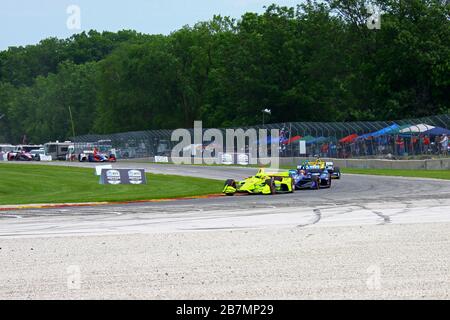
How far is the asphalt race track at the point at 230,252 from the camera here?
10.1 metres

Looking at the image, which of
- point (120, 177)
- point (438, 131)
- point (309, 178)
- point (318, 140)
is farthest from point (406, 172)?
point (120, 177)

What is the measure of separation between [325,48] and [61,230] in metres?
73.0

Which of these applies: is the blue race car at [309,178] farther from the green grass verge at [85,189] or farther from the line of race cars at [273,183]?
the green grass verge at [85,189]

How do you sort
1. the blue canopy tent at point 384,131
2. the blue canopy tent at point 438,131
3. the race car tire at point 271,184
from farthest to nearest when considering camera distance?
the blue canopy tent at point 384,131 < the blue canopy tent at point 438,131 < the race car tire at point 271,184

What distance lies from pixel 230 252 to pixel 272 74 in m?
78.1

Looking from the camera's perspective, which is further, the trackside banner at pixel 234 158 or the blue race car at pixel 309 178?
the trackside banner at pixel 234 158

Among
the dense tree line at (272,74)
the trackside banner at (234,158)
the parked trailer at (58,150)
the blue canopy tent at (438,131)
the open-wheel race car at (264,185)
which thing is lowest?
the open-wheel race car at (264,185)

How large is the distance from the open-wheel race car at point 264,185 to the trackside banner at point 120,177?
8.30 metres

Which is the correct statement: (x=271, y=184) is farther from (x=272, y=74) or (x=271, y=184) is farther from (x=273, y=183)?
(x=272, y=74)

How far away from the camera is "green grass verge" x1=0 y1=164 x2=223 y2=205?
2986 centimetres

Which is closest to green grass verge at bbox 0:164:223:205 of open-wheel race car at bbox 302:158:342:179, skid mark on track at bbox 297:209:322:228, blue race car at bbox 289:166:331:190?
blue race car at bbox 289:166:331:190

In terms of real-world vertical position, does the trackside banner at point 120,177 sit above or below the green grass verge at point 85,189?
above

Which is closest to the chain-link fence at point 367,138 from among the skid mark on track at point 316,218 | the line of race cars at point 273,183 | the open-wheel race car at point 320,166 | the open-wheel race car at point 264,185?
the open-wheel race car at point 320,166

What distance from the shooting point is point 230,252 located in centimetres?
1335
